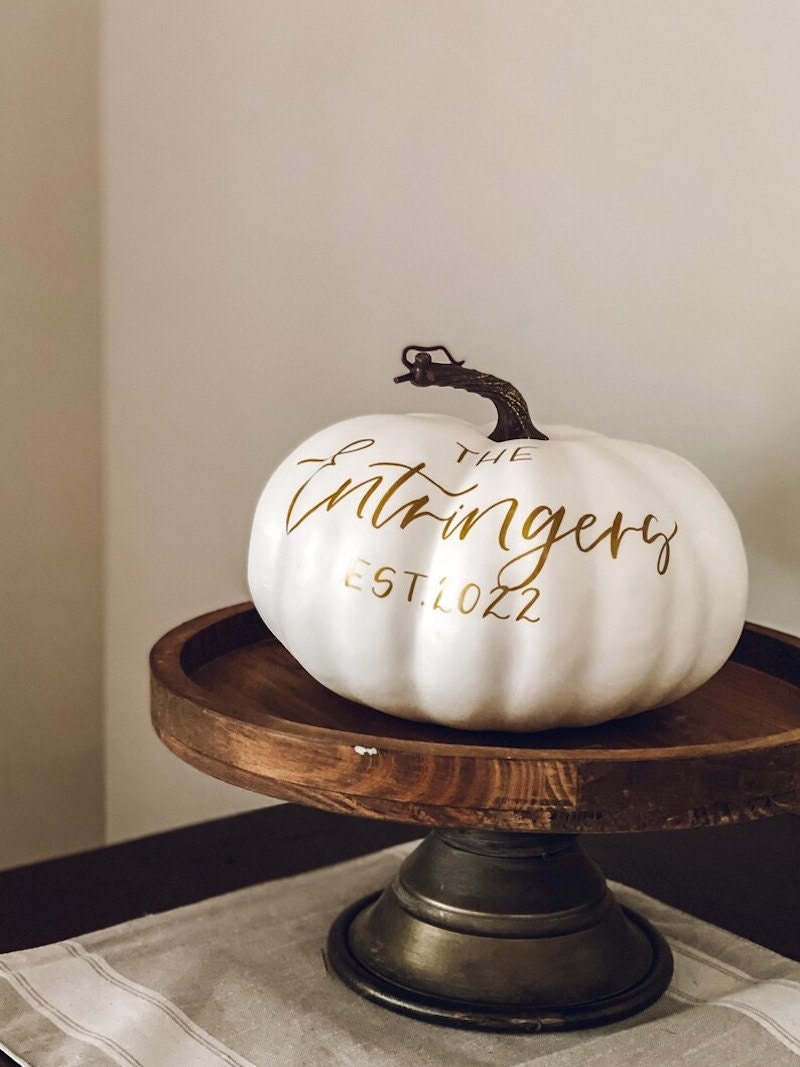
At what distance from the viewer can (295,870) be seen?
0.82m

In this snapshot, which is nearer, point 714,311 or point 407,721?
point 407,721

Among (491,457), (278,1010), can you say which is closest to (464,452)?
(491,457)

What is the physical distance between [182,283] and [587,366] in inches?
20.7

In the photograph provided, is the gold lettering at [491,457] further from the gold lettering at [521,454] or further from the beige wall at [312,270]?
the beige wall at [312,270]

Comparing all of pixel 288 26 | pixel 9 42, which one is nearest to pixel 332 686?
pixel 288 26

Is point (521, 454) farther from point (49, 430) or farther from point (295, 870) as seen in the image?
point (49, 430)

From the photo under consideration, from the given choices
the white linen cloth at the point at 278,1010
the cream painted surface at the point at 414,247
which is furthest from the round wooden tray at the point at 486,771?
the cream painted surface at the point at 414,247

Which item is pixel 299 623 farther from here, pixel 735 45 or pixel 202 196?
pixel 202 196

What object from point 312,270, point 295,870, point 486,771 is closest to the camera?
point 486,771

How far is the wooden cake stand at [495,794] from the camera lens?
50 cm

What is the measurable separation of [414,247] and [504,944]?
0.60 metres

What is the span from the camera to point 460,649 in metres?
0.56

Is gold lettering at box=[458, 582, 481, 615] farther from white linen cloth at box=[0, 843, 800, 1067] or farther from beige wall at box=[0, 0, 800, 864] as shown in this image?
beige wall at box=[0, 0, 800, 864]

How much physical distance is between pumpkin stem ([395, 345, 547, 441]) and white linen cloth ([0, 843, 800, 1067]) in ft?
0.95
